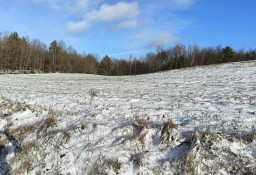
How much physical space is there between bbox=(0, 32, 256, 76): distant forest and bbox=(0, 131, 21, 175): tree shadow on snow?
56.3m

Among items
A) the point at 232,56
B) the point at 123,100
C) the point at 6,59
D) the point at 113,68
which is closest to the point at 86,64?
the point at 113,68

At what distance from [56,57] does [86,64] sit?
966 centimetres

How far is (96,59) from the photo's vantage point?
10369 cm

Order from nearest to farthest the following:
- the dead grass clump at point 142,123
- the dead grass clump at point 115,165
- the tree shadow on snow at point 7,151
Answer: the dead grass clump at point 115,165 < the tree shadow on snow at point 7,151 < the dead grass clump at point 142,123

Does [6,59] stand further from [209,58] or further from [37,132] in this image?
[37,132]

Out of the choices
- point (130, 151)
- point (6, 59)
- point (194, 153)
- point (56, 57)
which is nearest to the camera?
point (194, 153)

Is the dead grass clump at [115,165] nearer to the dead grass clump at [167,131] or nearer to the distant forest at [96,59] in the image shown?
the dead grass clump at [167,131]

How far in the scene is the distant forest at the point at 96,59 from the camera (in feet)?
226

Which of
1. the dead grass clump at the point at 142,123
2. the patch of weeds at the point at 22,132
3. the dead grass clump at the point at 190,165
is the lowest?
the dead grass clump at the point at 190,165

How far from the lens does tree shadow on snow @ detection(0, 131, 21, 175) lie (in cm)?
706

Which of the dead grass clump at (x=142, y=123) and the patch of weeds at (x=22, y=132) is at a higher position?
the dead grass clump at (x=142, y=123)

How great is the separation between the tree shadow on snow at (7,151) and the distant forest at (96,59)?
56.3 metres

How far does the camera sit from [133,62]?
91938 mm

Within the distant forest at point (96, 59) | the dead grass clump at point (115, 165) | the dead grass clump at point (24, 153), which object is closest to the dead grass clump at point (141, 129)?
the dead grass clump at point (115, 165)
